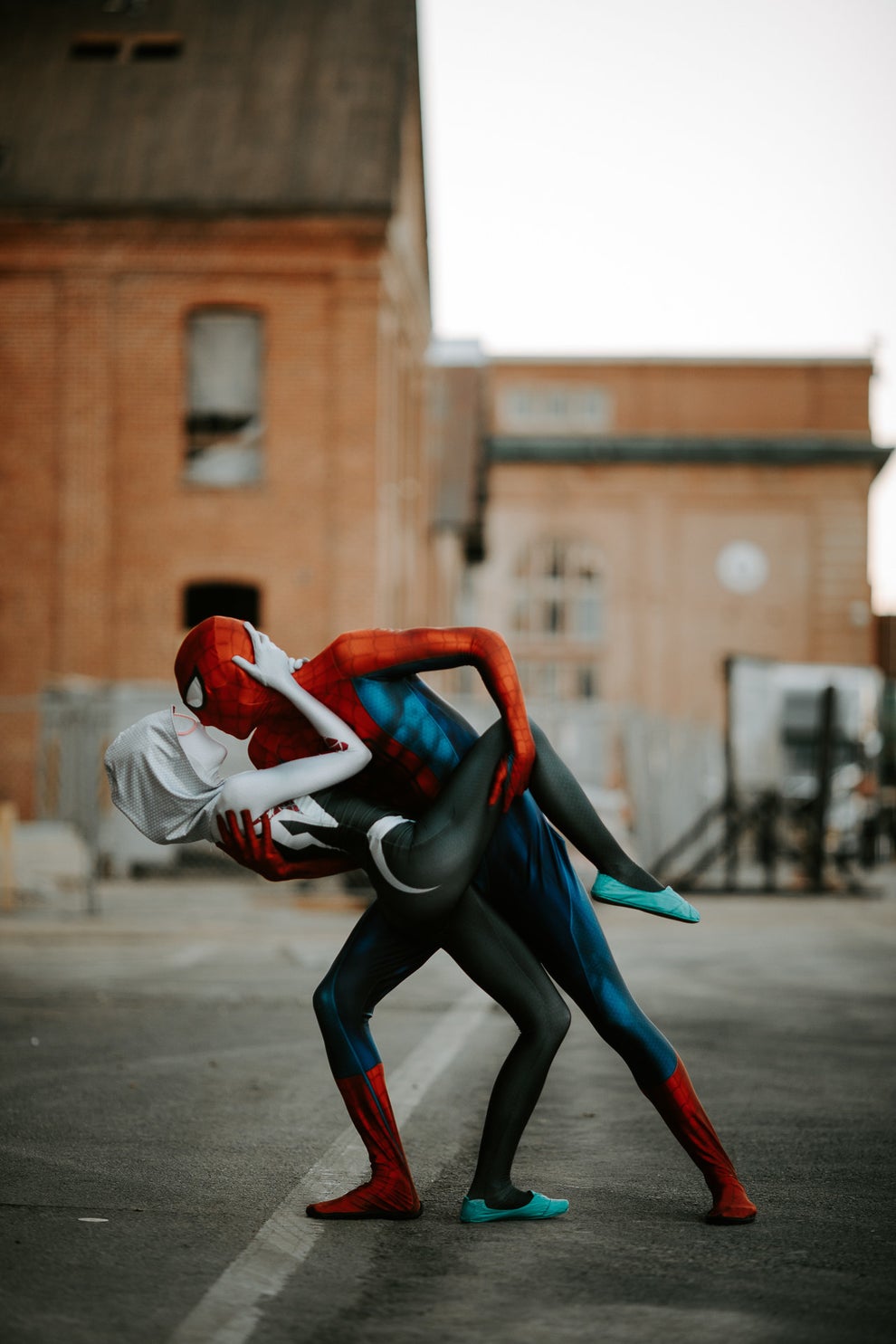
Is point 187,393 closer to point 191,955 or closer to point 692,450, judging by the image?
point 191,955

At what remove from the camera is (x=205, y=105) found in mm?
25625

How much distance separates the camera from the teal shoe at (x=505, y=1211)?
511 centimetres

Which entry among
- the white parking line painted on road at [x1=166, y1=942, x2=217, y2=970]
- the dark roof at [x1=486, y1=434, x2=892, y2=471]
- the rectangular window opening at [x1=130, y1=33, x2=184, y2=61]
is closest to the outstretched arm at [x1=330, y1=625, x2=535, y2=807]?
the white parking line painted on road at [x1=166, y1=942, x2=217, y2=970]

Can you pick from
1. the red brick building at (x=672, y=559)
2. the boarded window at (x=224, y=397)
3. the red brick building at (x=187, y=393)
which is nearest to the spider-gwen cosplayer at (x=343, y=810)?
the red brick building at (x=187, y=393)

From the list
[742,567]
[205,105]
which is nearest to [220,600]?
[205,105]

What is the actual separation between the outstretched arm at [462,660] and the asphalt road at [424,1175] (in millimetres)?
1288

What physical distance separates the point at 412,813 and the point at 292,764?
1.31ft

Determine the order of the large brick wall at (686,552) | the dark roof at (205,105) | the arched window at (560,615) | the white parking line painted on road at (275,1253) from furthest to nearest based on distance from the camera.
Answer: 1. the arched window at (560,615)
2. the large brick wall at (686,552)
3. the dark roof at (205,105)
4. the white parking line painted on road at (275,1253)

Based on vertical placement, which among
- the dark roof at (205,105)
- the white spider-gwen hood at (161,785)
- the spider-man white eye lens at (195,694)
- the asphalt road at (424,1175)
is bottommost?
the asphalt road at (424,1175)

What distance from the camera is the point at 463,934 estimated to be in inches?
199

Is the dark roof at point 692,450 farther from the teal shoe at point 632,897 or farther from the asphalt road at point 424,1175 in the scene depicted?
the teal shoe at point 632,897

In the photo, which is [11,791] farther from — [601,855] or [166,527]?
[601,855]

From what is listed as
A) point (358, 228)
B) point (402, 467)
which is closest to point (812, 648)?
point (402, 467)

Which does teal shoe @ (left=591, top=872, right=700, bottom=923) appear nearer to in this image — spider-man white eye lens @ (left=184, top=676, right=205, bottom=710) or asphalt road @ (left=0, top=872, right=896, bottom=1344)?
asphalt road @ (left=0, top=872, right=896, bottom=1344)
